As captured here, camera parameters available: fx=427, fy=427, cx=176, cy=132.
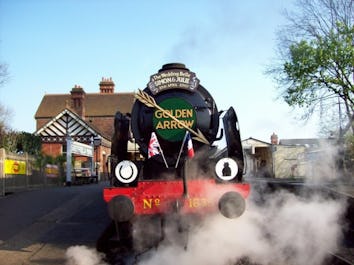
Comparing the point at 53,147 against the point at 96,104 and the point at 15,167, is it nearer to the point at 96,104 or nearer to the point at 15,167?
the point at 96,104

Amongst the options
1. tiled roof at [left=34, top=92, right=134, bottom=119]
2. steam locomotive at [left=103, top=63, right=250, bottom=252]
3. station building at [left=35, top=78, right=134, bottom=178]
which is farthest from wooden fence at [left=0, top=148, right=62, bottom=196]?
tiled roof at [left=34, top=92, right=134, bottom=119]

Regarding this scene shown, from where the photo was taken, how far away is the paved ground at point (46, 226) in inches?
233

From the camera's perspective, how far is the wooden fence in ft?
43.5

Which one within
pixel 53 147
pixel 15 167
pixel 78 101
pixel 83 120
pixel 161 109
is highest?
pixel 78 101

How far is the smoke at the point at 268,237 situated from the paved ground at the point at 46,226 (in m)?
1.57

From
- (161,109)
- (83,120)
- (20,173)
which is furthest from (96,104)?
(161,109)

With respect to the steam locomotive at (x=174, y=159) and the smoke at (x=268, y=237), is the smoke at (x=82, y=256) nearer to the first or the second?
the steam locomotive at (x=174, y=159)

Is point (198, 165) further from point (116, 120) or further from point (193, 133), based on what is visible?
point (116, 120)

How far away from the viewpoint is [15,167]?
14.7 m

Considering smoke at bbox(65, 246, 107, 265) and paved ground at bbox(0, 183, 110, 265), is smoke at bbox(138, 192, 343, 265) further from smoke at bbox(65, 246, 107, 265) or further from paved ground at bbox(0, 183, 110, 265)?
paved ground at bbox(0, 183, 110, 265)

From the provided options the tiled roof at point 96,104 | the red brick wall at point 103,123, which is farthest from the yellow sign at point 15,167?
the tiled roof at point 96,104

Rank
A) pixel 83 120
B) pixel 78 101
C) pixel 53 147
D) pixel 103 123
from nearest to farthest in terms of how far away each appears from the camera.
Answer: pixel 83 120
pixel 53 147
pixel 78 101
pixel 103 123

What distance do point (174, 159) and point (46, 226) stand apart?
11.4ft

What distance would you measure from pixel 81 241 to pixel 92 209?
280 centimetres
